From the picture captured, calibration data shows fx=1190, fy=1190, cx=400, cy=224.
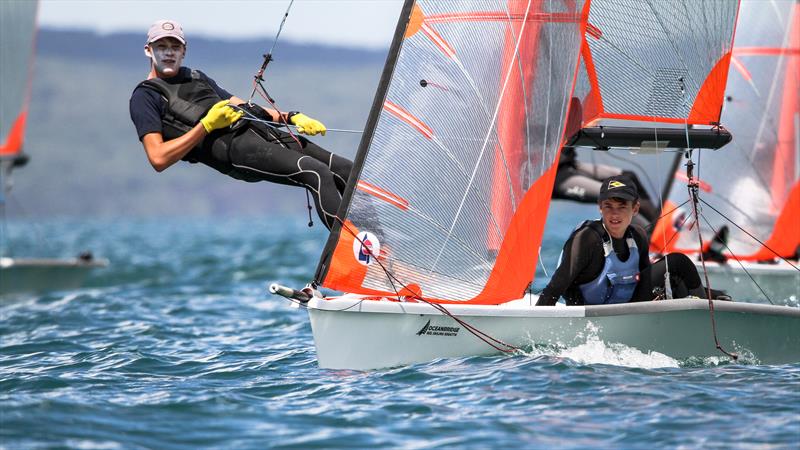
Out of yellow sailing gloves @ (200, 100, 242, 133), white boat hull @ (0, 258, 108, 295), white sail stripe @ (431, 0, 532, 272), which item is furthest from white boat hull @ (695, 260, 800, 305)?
white boat hull @ (0, 258, 108, 295)

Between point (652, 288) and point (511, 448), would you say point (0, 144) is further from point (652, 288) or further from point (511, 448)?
point (511, 448)

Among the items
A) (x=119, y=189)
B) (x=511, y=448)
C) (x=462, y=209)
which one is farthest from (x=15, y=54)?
(x=119, y=189)

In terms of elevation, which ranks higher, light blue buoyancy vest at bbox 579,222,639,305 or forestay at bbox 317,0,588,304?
forestay at bbox 317,0,588,304

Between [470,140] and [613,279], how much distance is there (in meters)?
1.22

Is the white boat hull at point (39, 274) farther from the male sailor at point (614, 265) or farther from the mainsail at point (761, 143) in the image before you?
the male sailor at point (614, 265)

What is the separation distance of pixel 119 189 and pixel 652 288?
154 meters

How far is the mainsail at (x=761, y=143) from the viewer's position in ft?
44.2

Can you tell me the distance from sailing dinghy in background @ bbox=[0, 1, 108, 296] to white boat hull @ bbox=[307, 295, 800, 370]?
632 cm

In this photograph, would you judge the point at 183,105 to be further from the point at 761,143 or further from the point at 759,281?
the point at 761,143

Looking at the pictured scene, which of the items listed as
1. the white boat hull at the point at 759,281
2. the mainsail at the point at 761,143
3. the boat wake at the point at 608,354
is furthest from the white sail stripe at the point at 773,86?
the boat wake at the point at 608,354

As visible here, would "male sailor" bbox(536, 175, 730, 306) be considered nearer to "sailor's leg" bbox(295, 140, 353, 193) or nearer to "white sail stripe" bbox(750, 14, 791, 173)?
"sailor's leg" bbox(295, 140, 353, 193)

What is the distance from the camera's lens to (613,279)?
23.9ft

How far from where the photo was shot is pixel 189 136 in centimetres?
698

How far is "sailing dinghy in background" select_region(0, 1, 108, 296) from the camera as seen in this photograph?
12430mm
